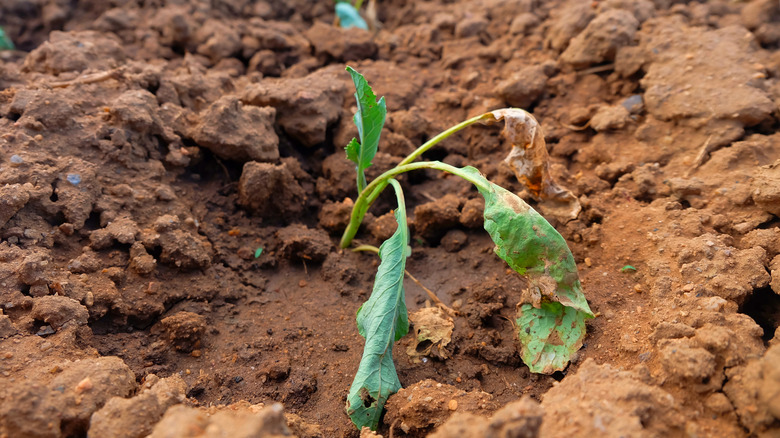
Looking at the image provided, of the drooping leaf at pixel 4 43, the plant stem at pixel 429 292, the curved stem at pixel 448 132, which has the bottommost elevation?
the plant stem at pixel 429 292

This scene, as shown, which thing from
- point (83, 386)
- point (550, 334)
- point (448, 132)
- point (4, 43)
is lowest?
point (550, 334)

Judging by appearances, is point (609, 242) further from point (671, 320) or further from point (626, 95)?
point (626, 95)

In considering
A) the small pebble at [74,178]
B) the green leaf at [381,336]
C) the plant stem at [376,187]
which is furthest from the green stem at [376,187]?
the small pebble at [74,178]

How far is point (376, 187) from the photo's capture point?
210cm

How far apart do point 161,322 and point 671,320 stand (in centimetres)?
174

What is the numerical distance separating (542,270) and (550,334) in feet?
0.77

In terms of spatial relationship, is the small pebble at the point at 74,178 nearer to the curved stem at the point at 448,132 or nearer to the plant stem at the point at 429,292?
the plant stem at the point at 429,292

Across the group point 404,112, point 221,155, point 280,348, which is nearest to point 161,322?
point 280,348

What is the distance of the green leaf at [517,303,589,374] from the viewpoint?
5.59 ft

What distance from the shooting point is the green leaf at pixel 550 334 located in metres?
1.70

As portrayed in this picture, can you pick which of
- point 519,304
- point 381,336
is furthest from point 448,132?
point 381,336

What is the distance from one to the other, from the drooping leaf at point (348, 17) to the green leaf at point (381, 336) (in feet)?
7.63

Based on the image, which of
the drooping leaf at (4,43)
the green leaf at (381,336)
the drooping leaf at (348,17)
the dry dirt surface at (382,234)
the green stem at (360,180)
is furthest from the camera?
the drooping leaf at (348,17)

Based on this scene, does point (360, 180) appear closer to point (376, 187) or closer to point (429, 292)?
point (376, 187)
